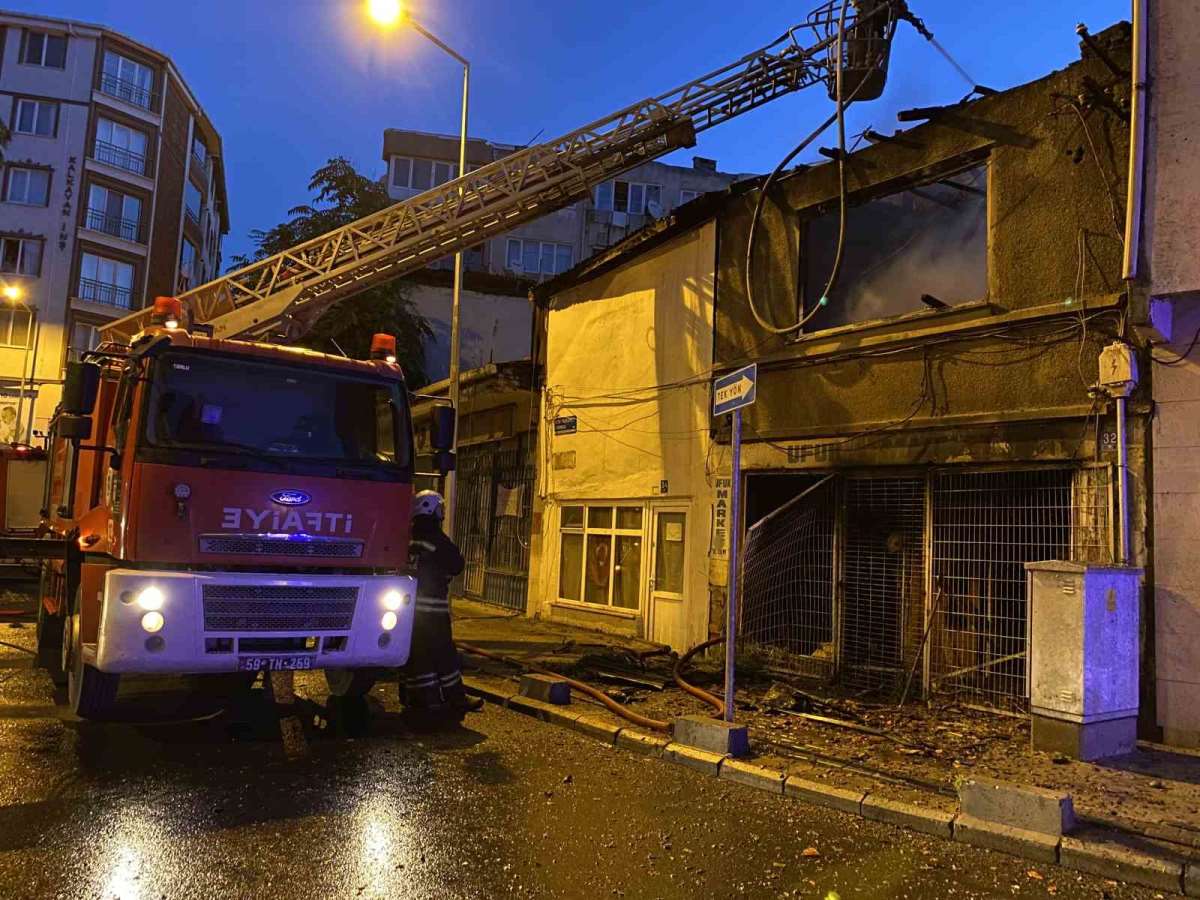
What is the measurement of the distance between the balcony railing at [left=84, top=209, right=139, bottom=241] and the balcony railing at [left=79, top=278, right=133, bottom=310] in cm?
224

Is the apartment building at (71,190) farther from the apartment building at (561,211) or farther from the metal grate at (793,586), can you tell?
the metal grate at (793,586)

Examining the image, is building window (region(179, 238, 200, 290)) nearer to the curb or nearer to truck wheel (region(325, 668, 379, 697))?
truck wheel (region(325, 668, 379, 697))

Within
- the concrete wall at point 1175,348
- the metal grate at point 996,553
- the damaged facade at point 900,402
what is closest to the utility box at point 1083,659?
the concrete wall at point 1175,348

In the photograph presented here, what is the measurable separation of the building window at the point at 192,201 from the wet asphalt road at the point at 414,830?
42.1 meters

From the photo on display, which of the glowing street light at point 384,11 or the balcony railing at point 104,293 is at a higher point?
the balcony railing at point 104,293

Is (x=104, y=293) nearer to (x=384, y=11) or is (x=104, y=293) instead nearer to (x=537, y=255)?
(x=537, y=255)

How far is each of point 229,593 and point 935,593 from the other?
264 inches

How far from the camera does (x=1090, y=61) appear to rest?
8.08 metres

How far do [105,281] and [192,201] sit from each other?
28.5ft

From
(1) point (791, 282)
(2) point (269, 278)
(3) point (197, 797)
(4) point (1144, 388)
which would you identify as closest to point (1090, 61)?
(4) point (1144, 388)

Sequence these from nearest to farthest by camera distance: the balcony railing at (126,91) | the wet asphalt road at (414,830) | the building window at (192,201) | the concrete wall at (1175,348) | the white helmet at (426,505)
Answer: the wet asphalt road at (414,830) < the concrete wall at (1175,348) < the white helmet at (426,505) < the balcony railing at (126,91) < the building window at (192,201)

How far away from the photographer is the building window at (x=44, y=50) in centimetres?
3678

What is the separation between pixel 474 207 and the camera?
12664 millimetres

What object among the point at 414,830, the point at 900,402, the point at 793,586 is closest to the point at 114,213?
the point at 793,586
